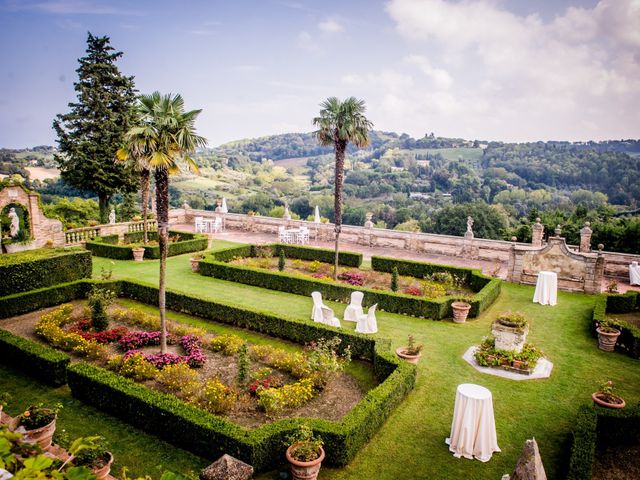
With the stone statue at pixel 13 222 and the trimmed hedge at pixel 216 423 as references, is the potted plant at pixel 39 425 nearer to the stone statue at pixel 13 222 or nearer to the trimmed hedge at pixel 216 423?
the trimmed hedge at pixel 216 423

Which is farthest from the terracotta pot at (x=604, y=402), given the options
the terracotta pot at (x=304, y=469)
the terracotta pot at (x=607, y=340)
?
the terracotta pot at (x=304, y=469)

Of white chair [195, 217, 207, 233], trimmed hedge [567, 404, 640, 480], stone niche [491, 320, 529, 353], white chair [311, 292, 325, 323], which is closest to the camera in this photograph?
trimmed hedge [567, 404, 640, 480]

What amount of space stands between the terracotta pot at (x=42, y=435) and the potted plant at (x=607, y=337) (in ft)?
42.6

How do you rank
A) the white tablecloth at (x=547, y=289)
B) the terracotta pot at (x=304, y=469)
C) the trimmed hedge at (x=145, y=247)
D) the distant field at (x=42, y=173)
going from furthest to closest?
the distant field at (x=42, y=173) → the trimmed hedge at (x=145, y=247) → the white tablecloth at (x=547, y=289) → the terracotta pot at (x=304, y=469)

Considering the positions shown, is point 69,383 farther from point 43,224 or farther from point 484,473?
point 43,224

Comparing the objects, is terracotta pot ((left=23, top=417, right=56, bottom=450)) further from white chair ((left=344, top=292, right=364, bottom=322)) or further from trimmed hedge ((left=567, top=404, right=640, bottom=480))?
white chair ((left=344, top=292, right=364, bottom=322))

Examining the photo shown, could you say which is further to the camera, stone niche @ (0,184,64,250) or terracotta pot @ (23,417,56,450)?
stone niche @ (0,184,64,250)

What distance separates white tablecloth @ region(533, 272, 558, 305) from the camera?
15.5 metres

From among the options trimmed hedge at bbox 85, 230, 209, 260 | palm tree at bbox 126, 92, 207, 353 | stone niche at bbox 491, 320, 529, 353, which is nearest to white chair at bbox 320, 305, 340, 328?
stone niche at bbox 491, 320, 529, 353

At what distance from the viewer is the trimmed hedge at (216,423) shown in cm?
685

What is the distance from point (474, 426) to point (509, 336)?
13.8 feet

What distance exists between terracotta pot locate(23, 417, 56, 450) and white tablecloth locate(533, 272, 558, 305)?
15110 mm

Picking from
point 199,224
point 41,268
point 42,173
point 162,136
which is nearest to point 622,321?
point 162,136

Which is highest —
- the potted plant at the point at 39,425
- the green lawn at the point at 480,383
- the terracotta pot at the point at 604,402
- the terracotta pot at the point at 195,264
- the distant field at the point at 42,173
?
the distant field at the point at 42,173
